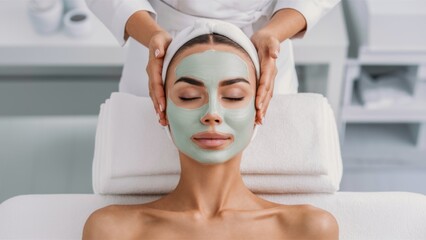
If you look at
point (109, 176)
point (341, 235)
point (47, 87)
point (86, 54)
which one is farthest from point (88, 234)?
point (47, 87)

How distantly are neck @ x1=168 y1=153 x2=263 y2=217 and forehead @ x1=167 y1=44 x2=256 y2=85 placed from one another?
0.63ft

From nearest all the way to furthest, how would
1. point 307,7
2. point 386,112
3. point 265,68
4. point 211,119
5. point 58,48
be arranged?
1. point 211,119
2. point 265,68
3. point 307,7
4. point 58,48
5. point 386,112

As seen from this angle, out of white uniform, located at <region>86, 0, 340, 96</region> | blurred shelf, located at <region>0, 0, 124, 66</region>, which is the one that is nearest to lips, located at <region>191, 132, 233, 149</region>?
white uniform, located at <region>86, 0, 340, 96</region>

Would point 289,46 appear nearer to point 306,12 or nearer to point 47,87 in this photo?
point 306,12

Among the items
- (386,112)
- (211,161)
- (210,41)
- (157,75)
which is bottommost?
(386,112)

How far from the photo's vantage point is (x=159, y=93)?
1547mm

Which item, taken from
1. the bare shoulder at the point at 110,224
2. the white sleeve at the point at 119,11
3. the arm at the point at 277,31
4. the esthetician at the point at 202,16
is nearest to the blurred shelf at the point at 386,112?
the esthetician at the point at 202,16

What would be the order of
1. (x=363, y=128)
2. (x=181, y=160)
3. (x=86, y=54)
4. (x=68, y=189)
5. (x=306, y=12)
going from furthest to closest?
(x=363, y=128)
(x=68, y=189)
(x=86, y=54)
(x=306, y=12)
(x=181, y=160)

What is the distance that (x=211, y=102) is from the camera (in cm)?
147

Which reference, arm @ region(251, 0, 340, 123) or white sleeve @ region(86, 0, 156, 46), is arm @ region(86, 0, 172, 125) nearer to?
white sleeve @ region(86, 0, 156, 46)

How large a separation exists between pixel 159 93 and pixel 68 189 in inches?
49.7

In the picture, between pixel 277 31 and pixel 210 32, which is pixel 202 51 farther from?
pixel 277 31

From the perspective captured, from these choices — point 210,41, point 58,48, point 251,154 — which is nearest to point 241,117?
point 210,41

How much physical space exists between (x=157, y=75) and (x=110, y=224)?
0.35 m
